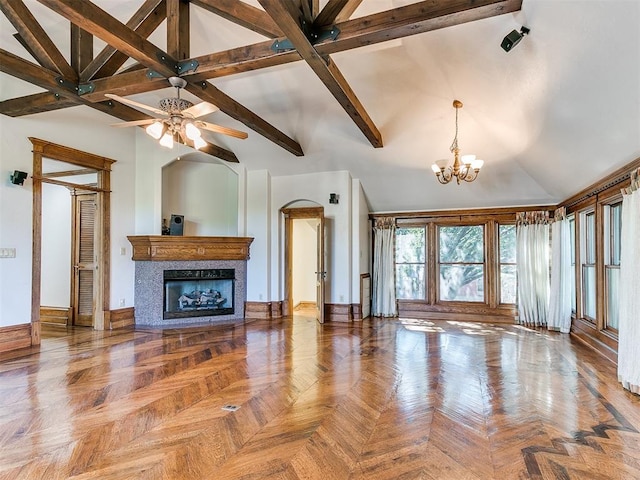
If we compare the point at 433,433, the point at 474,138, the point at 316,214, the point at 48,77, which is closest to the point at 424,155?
the point at 474,138

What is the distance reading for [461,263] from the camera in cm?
723

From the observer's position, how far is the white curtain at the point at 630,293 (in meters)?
3.37

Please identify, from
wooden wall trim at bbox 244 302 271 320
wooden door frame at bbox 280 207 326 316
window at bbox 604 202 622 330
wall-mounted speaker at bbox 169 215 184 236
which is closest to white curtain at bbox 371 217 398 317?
wooden door frame at bbox 280 207 326 316

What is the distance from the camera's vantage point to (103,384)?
11.6ft

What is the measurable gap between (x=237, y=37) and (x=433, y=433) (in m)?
4.56

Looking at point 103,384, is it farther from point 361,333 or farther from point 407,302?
point 407,302

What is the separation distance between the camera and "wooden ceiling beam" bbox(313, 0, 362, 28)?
2936mm

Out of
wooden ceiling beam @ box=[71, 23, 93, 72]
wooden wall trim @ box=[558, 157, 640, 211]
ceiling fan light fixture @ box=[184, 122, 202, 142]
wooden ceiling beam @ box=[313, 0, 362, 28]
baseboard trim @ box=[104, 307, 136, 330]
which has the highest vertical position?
wooden ceiling beam @ box=[71, 23, 93, 72]

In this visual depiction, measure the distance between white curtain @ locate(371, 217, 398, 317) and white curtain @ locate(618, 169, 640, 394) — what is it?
395 centimetres

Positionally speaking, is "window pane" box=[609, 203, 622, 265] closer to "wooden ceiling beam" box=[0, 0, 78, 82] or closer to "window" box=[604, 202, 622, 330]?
"window" box=[604, 202, 622, 330]

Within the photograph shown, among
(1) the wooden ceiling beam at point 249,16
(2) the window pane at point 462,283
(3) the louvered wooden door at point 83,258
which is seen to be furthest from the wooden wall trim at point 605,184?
(3) the louvered wooden door at point 83,258

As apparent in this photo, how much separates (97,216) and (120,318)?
1733mm

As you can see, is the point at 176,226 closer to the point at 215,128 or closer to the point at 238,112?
the point at 238,112

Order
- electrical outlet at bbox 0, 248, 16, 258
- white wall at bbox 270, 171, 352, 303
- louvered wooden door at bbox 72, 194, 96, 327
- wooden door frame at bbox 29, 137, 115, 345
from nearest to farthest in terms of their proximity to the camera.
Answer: electrical outlet at bbox 0, 248, 16, 258 < wooden door frame at bbox 29, 137, 115, 345 < louvered wooden door at bbox 72, 194, 96, 327 < white wall at bbox 270, 171, 352, 303
